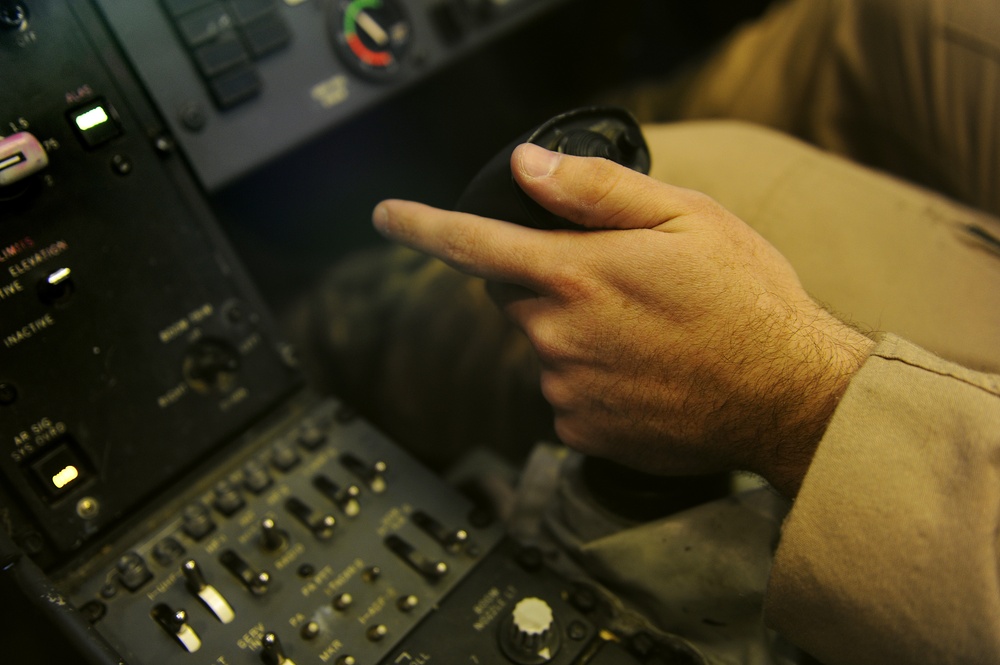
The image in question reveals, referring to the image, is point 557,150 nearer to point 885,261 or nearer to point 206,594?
point 885,261

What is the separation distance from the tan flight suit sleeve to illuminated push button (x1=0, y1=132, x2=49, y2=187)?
741 millimetres

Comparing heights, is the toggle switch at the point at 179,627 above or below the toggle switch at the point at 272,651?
above

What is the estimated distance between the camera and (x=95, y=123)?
782 millimetres

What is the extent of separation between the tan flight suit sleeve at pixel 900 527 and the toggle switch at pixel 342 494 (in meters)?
0.42

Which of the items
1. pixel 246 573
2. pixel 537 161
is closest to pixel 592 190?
pixel 537 161

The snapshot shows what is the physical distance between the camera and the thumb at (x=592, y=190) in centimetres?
69

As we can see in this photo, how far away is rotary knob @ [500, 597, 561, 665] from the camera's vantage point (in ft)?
2.36

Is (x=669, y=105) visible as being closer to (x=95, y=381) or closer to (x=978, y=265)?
(x=978, y=265)

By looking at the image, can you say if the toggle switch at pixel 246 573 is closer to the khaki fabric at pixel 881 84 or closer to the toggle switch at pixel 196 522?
the toggle switch at pixel 196 522

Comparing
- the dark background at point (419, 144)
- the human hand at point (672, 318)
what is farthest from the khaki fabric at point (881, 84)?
the human hand at point (672, 318)

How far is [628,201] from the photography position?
70 centimetres

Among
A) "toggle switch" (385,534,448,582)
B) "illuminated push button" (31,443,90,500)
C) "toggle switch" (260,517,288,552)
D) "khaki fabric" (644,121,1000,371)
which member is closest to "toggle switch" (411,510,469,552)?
"toggle switch" (385,534,448,582)

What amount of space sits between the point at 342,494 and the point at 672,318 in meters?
0.40

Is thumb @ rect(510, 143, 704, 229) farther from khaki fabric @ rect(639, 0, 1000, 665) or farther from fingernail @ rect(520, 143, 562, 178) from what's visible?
khaki fabric @ rect(639, 0, 1000, 665)
